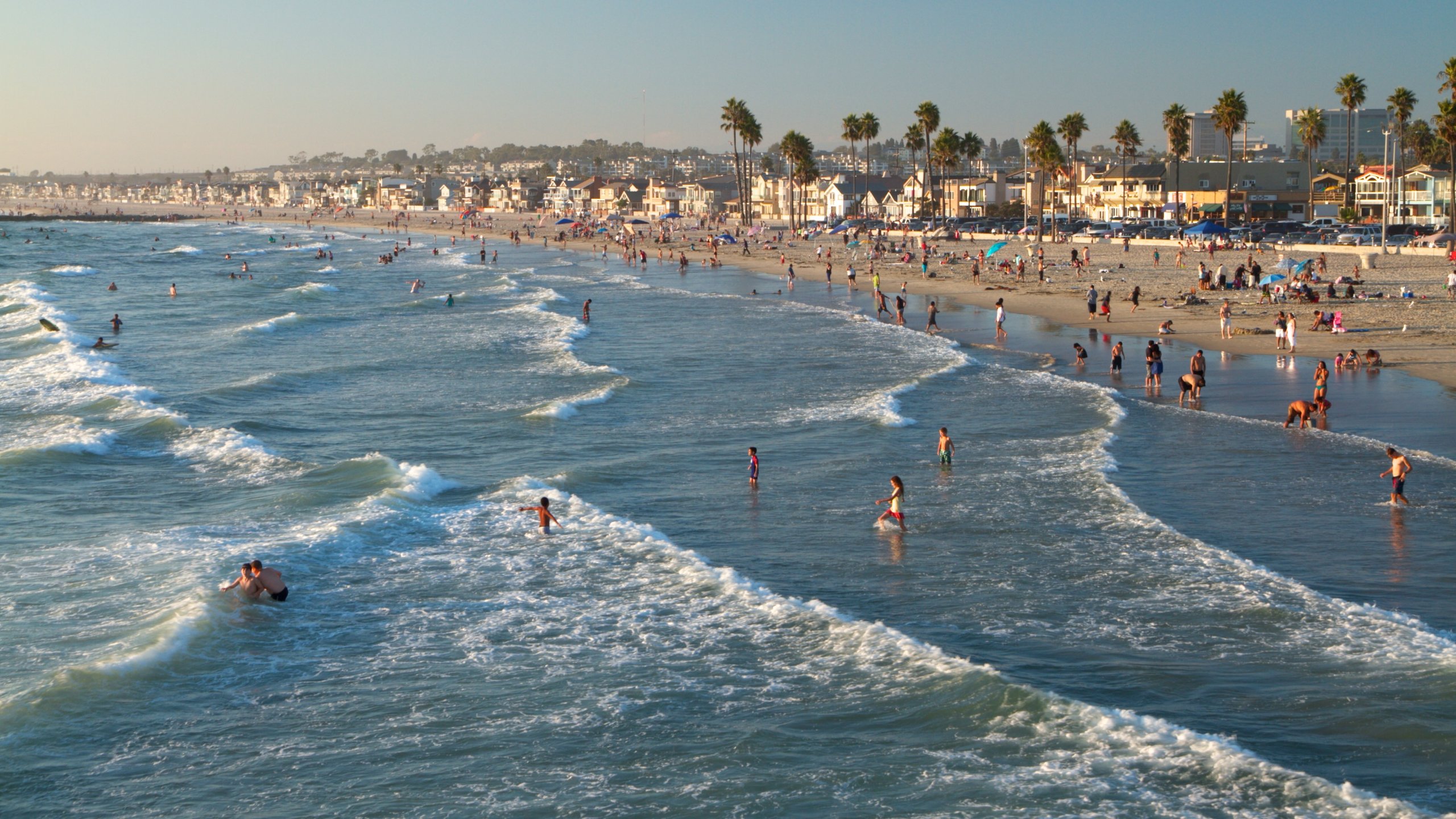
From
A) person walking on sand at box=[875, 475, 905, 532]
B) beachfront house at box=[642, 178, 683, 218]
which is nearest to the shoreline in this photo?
person walking on sand at box=[875, 475, 905, 532]

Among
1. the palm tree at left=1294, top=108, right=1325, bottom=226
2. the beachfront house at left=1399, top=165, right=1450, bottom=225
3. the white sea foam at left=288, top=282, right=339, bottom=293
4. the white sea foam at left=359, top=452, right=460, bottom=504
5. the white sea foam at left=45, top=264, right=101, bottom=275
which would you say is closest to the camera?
the white sea foam at left=359, top=452, right=460, bottom=504

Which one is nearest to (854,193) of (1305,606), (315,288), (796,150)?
(796,150)

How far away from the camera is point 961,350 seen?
37344 millimetres

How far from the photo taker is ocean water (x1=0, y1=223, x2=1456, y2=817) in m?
10.8

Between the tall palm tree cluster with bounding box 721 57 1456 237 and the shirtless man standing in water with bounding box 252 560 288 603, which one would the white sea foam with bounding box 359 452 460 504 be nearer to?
the shirtless man standing in water with bounding box 252 560 288 603

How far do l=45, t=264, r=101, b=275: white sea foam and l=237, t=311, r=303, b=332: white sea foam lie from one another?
37.7m

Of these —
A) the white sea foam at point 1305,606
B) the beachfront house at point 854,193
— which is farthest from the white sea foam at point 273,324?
the beachfront house at point 854,193

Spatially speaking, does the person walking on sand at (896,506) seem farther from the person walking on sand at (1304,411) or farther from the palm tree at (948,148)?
the palm tree at (948,148)

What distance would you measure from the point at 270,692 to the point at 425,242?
113 metres

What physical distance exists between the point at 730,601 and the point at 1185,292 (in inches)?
1473

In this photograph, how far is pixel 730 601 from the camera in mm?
15297

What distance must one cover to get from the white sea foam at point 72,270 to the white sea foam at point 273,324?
37.7 m

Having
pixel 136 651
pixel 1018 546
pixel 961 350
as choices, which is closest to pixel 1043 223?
pixel 961 350

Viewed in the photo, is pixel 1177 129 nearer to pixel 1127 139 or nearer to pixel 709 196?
pixel 1127 139
